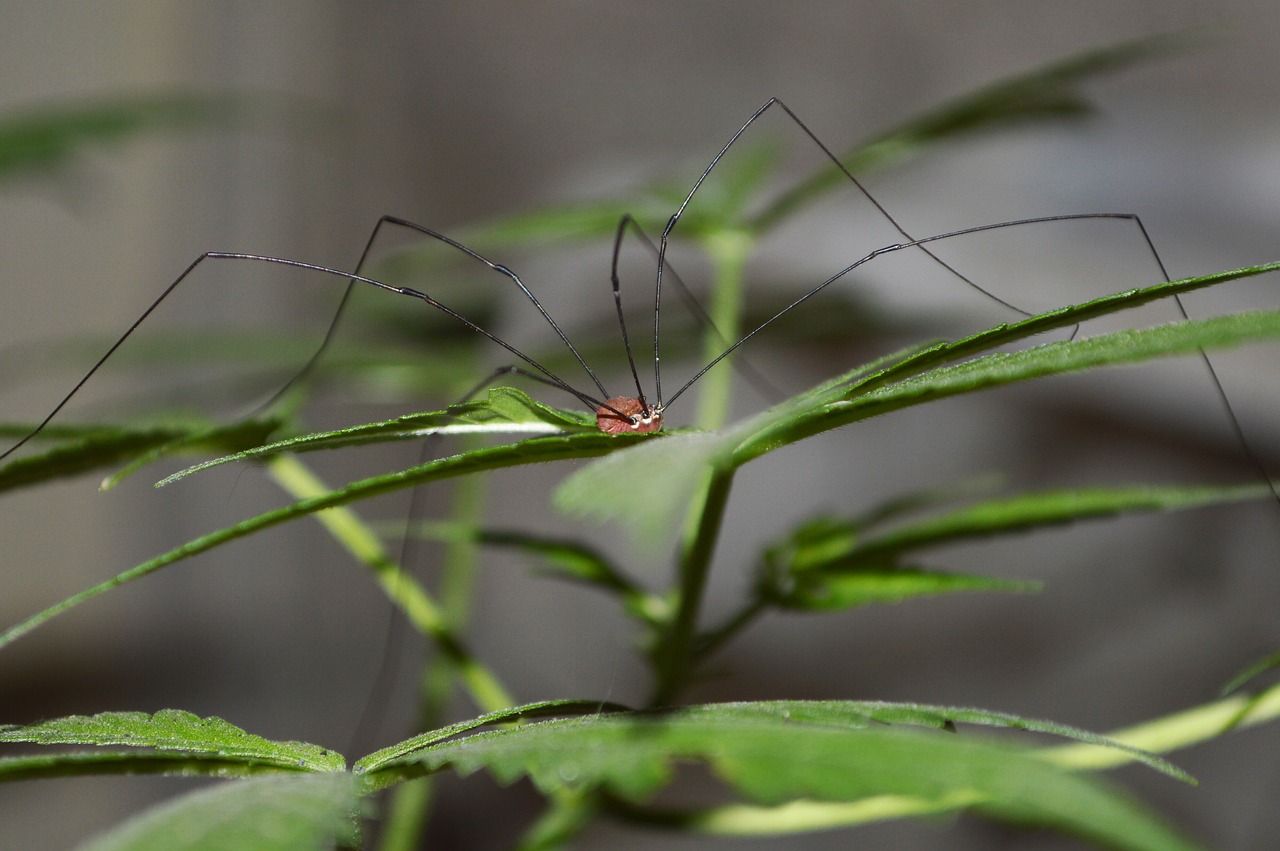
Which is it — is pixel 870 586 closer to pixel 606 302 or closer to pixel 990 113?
pixel 990 113

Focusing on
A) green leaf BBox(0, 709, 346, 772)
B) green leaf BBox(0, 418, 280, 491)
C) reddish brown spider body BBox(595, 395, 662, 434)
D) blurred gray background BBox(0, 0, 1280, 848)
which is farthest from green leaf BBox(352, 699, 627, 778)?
blurred gray background BBox(0, 0, 1280, 848)

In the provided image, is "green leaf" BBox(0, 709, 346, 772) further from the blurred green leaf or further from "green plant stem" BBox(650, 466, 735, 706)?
the blurred green leaf

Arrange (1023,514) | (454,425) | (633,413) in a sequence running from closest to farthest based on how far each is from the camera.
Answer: (454,425)
(1023,514)
(633,413)

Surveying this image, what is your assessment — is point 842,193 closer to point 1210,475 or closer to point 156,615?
point 1210,475

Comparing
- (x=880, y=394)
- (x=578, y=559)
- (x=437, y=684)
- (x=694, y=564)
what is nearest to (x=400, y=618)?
(x=437, y=684)

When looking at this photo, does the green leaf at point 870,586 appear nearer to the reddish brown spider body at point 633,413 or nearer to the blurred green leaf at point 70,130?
the reddish brown spider body at point 633,413

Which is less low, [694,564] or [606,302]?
[606,302]
